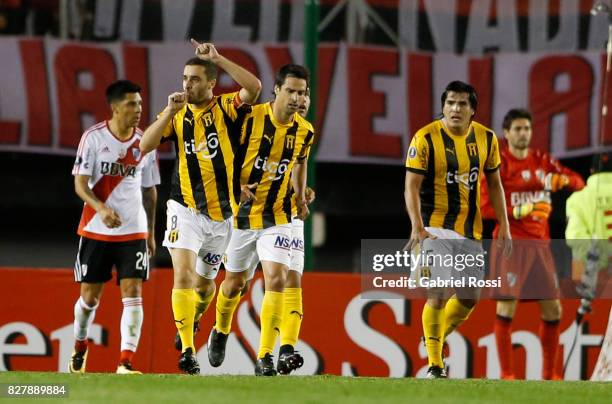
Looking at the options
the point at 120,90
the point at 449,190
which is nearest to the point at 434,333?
the point at 449,190

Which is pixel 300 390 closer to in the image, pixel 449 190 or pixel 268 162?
pixel 268 162

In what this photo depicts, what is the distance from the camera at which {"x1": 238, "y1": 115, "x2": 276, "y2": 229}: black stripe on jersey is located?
11148 mm

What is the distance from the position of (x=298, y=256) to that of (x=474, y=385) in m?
1.71

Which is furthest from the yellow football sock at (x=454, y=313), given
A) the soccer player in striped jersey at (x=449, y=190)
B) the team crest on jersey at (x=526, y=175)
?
the team crest on jersey at (x=526, y=175)

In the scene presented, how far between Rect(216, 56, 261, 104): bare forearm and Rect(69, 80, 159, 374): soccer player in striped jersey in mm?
1327

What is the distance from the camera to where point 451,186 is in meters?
11.6

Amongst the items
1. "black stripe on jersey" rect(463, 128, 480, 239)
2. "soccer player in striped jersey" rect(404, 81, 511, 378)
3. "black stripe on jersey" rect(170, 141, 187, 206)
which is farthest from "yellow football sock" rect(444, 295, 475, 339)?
"black stripe on jersey" rect(170, 141, 187, 206)

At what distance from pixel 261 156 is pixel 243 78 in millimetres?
679

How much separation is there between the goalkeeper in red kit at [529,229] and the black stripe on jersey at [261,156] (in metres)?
2.78

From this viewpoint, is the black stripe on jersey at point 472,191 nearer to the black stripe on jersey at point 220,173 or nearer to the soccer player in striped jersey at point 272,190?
the soccer player in striped jersey at point 272,190

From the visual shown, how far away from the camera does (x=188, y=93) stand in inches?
442

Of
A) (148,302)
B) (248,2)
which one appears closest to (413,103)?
(248,2)

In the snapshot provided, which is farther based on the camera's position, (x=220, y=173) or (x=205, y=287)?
(x=205, y=287)

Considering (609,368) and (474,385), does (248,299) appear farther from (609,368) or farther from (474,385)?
(474,385)
